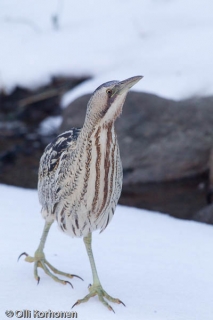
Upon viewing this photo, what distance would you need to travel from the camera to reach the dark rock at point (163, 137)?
225 inches

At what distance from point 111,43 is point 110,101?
198 inches

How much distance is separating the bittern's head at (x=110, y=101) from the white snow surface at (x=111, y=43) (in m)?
3.60

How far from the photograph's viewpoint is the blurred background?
5.71 metres

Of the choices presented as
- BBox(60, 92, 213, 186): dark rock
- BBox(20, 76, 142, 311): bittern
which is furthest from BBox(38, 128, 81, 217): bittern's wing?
BBox(60, 92, 213, 186): dark rock

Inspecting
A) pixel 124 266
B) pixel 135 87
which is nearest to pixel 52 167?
pixel 124 266

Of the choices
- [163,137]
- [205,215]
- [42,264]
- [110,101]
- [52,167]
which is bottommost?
[205,215]

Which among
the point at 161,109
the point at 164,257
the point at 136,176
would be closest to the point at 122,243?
the point at 164,257

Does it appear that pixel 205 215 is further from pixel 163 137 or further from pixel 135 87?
pixel 135 87

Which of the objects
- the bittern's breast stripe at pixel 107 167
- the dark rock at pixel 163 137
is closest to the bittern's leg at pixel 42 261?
the bittern's breast stripe at pixel 107 167

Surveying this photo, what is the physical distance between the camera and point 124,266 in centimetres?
350

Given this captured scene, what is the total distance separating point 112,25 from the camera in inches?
306

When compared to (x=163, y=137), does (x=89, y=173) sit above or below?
above

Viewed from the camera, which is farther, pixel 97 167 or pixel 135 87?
pixel 135 87

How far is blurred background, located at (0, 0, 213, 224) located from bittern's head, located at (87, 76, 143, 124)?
221 cm
